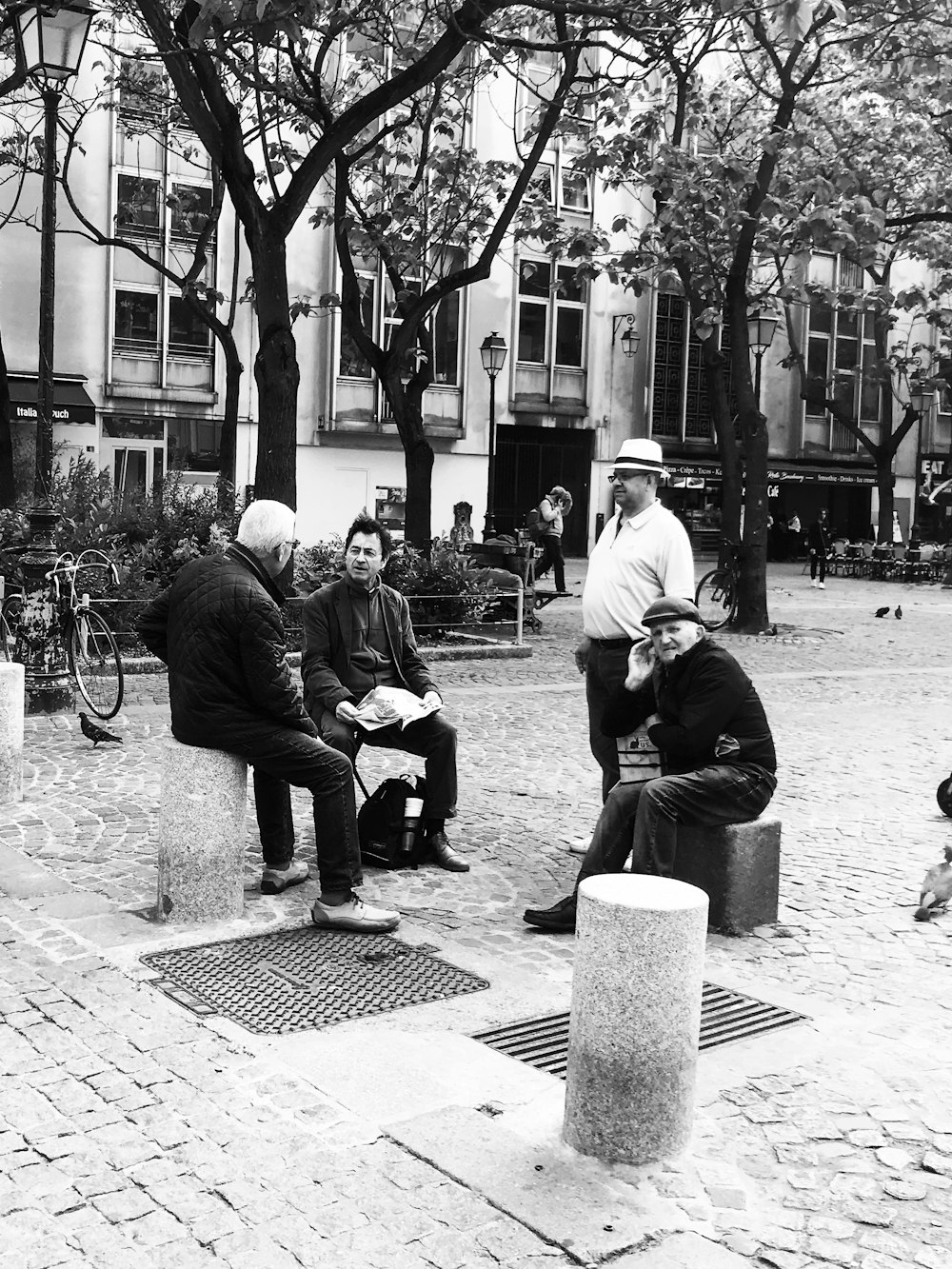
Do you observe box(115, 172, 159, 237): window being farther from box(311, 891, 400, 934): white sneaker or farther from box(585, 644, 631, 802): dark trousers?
box(311, 891, 400, 934): white sneaker

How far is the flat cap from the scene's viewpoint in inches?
243

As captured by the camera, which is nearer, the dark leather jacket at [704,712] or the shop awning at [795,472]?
the dark leather jacket at [704,712]

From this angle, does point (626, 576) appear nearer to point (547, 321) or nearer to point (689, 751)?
point (689, 751)

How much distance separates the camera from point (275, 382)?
48.0 ft

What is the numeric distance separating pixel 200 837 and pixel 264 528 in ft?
4.40

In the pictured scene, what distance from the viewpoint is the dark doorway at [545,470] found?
131 ft

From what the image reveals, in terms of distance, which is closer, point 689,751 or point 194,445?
point 689,751

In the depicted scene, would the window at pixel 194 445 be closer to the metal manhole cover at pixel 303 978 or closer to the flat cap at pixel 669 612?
the flat cap at pixel 669 612

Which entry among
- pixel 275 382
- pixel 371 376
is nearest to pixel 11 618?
pixel 275 382

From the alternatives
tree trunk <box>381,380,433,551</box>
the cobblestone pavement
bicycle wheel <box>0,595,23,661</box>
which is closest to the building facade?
tree trunk <box>381,380,433,551</box>

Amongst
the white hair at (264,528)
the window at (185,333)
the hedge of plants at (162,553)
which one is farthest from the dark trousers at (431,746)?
the window at (185,333)

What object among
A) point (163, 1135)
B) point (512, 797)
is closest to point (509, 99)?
point (512, 797)

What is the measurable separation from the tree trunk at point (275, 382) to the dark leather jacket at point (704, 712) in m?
8.77

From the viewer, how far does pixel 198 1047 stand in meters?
4.75
